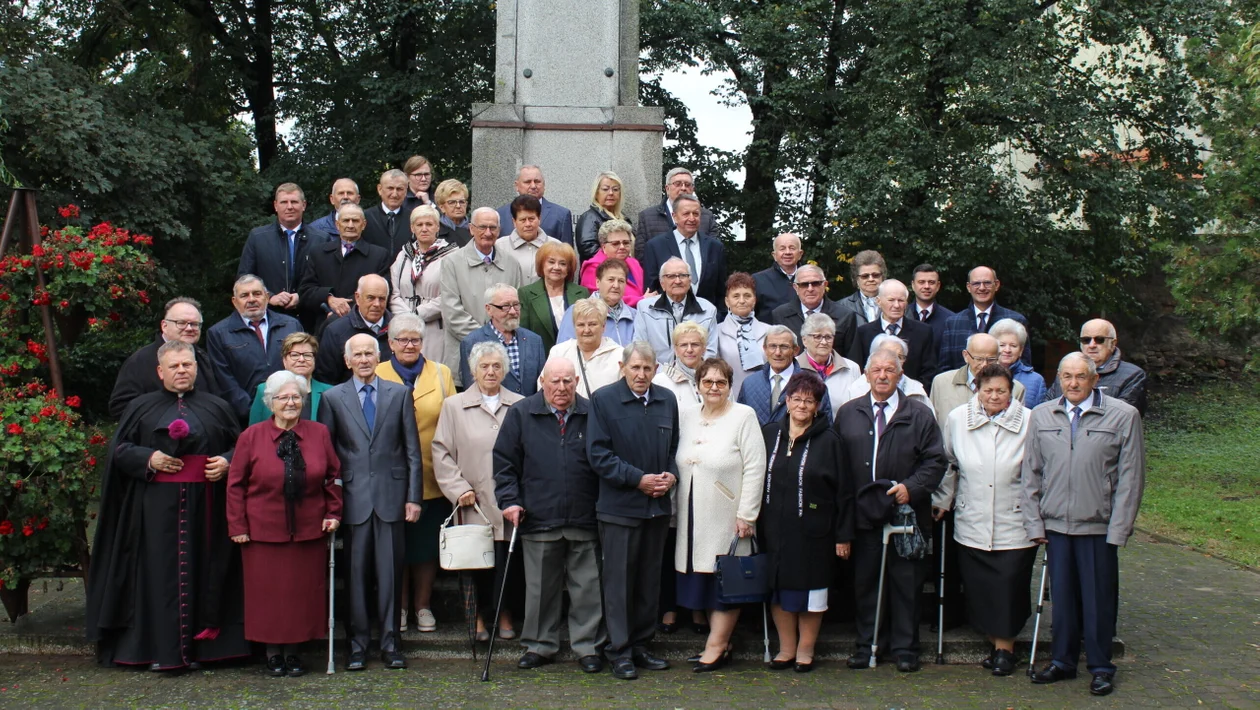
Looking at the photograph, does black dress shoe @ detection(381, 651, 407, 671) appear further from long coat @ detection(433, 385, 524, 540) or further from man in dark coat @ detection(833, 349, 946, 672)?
man in dark coat @ detection(833, 349, 946, 672)

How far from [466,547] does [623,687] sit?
3.71 feet

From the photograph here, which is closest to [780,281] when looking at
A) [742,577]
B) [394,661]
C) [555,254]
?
[555,254]

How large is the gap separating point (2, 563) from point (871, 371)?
5037 mm

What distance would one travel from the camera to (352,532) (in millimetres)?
7047

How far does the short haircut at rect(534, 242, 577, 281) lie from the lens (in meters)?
8.20

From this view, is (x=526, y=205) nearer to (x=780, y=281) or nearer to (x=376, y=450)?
(x=780, y=281)

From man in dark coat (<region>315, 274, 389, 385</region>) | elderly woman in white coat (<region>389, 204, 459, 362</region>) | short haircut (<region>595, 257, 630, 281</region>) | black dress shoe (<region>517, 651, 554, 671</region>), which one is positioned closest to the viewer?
black dress shoe (<region>517, 651, 554, 671</region>)

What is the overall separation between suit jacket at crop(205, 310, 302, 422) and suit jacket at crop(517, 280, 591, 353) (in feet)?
4.93

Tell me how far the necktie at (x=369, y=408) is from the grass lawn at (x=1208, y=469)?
25.1ft

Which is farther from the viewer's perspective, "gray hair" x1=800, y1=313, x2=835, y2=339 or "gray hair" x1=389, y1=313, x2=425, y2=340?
"gray hair" x1=800, y1=313, x2=835, y2=339

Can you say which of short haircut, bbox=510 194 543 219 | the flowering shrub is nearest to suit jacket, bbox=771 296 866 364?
short haircut, bbox=510 194 543 219

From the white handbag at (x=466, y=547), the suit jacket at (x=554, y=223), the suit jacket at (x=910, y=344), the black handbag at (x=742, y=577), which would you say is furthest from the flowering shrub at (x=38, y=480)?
the suit jacket at (x=910, y=344)

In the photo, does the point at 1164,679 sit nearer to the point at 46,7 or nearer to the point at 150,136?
the point at 150,136

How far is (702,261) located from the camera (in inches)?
359
